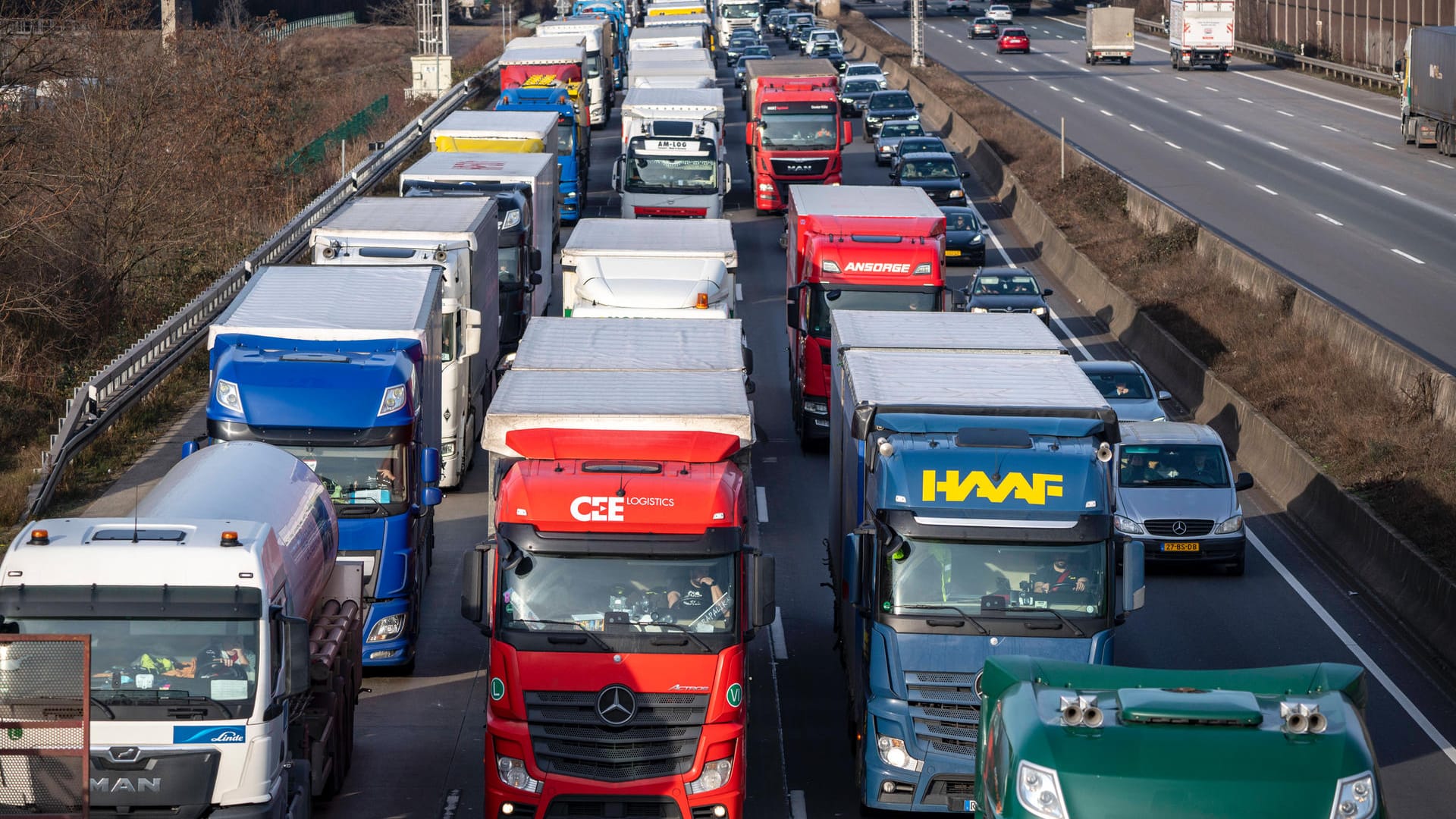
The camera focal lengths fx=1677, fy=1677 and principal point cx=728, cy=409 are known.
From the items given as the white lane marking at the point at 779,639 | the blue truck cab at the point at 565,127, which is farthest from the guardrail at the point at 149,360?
the white lane marking at the point at 779,639

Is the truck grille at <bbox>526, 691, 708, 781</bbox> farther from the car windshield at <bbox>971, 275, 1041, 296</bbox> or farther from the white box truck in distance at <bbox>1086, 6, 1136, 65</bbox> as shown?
the white box truck in distance at <bbox>1086, 6, 1136, 65</bbox>

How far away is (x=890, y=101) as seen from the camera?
56062mm

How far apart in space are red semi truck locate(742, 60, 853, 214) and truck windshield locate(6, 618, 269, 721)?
1251 inches

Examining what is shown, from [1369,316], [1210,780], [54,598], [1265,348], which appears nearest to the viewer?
[1210,780]

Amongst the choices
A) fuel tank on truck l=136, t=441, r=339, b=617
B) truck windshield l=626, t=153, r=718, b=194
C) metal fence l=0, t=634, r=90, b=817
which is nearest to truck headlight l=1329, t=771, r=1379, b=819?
fuel tank on truck l=136, t=441, r=339, b=617

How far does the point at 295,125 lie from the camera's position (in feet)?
167

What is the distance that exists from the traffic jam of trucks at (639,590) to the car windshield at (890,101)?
38348mm

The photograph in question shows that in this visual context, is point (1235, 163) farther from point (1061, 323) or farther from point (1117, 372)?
point (1117, 372)

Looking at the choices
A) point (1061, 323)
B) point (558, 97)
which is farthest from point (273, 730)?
→ point (558, 97)

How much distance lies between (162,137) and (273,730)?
26.4m

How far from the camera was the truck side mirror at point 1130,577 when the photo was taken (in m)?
12.5

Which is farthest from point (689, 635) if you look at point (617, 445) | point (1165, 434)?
point (1165, 434)

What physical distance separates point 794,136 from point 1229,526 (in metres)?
24.0

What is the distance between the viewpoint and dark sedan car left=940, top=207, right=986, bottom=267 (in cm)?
3775
